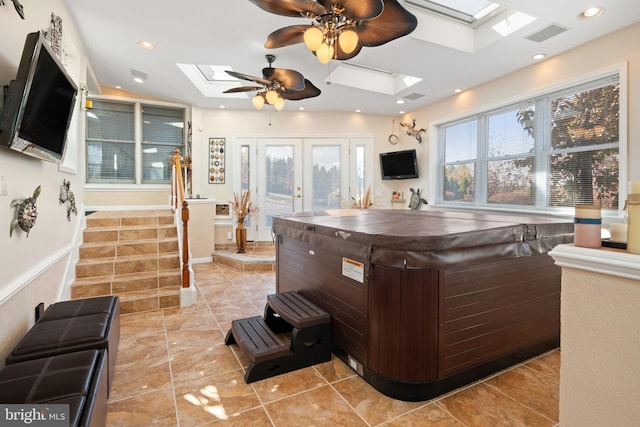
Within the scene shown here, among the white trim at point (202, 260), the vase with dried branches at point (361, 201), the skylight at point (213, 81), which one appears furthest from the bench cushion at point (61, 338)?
the vase with dried branches at point (361, 201)

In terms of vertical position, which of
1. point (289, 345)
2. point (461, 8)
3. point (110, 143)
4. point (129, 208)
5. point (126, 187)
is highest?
point (461, 8)

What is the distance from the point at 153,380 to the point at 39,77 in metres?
2.02

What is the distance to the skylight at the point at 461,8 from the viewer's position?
3.29m

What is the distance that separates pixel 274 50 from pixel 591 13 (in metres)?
3.22

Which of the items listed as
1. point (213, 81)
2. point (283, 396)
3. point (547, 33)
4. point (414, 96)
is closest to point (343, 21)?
point (547, 33)

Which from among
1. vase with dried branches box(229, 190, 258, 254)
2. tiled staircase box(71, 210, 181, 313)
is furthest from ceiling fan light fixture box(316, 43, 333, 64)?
vase with dried branches box(229, 190, 258, 254)

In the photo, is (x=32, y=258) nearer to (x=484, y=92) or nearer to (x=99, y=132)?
(x=99, y=132)

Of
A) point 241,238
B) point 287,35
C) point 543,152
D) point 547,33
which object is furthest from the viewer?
point 241,238

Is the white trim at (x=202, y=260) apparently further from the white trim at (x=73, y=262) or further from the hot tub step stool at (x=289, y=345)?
the hot tub step stool at (x=289, y=345)

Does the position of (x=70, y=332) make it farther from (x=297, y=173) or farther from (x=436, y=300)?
(x=297, y=173)

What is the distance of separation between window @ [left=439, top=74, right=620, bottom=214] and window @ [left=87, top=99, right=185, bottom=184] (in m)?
5.45

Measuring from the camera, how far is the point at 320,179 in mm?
6402

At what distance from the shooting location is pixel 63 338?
5.49 feet

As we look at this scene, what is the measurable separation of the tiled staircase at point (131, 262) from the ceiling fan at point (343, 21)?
9.41 ft
